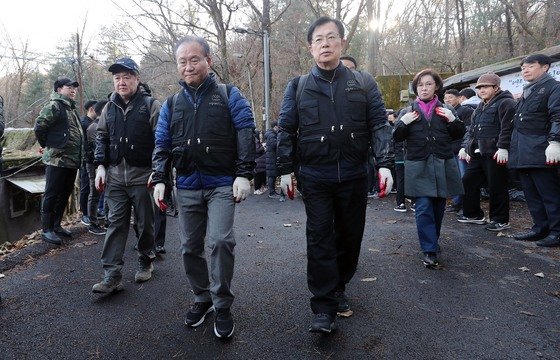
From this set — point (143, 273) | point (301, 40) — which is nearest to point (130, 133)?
point (143, 273)

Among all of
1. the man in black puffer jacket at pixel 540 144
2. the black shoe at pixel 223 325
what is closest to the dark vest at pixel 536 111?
the man in black puffer jacket at pixel 540 144

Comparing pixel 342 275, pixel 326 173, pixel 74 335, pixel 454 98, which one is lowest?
pixel 74 335

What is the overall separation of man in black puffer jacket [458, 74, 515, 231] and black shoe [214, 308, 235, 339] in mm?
4616

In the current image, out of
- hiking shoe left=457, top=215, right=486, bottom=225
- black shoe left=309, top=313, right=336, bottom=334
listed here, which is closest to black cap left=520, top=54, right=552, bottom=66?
hiking shoe left=457, top=215, right=486, bottom=225

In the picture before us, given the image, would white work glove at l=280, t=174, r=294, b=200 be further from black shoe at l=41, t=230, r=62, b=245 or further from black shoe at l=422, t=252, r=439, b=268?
black shoe at l=41, t=230, r=62, b=245

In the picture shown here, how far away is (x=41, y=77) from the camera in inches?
1359

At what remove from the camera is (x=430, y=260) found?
13.8 feet

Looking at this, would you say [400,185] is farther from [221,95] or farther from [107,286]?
[107,286]

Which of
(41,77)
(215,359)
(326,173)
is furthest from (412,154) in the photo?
(41,77)

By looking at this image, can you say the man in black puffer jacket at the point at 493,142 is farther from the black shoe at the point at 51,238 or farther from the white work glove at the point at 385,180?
the black shoe at the point at 51,238

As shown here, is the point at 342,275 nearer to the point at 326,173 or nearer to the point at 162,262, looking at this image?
the point at 326,173

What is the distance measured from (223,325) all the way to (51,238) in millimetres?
4068

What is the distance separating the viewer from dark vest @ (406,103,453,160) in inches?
171

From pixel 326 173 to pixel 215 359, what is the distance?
5.13ft
